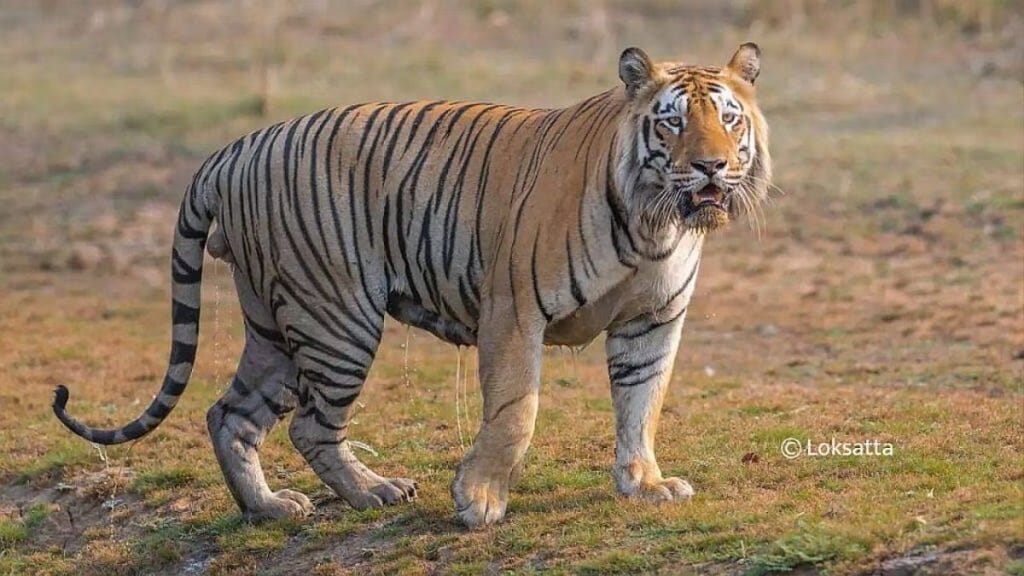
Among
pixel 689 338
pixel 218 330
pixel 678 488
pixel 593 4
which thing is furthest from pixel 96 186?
pixel 678 488

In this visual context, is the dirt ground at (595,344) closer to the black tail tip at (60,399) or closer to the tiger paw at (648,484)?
the tiger paw at (648,484)

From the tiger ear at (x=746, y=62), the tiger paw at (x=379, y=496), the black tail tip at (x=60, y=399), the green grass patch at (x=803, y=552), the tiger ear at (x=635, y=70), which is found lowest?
the green grass patch at (x=803, y=552)

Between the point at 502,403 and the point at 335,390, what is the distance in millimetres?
880

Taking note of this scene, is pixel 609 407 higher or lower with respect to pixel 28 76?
lower

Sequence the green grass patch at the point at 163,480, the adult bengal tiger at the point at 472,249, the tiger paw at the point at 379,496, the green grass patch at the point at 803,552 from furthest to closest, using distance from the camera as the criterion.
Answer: the green grass patch at the point at 163,480 < the tiger paw at the point at 379,496 < the adult bengal tiger at the point at 472,249 < the green grass patch at the point at 803,552

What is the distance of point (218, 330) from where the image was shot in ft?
40.5

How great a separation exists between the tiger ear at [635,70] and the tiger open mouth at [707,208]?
20.7 inches

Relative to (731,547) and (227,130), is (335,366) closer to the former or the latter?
(731,547)

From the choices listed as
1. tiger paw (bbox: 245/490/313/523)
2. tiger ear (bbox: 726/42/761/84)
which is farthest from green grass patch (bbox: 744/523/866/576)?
tiger paw (bbox: 245/490/313/523)

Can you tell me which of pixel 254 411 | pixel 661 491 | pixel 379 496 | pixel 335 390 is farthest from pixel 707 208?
pixel 254 411

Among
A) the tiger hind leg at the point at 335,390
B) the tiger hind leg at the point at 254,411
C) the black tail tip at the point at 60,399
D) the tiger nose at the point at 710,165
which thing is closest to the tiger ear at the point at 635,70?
the tiger nose at the point at 710,165

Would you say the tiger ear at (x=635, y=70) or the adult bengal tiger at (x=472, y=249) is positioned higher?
the tiger ear at (x=635, y=70)

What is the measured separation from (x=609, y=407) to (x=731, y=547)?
3.07 metres

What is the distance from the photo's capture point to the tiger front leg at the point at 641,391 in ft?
22.3
